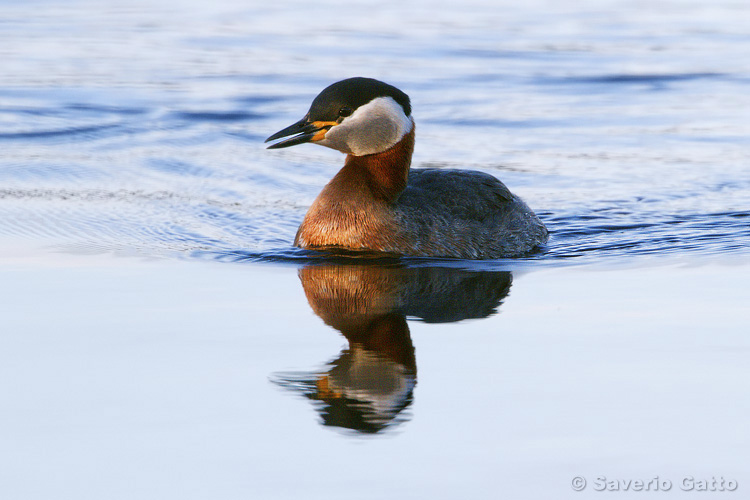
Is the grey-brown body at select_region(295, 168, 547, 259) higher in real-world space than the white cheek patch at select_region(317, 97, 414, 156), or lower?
lower

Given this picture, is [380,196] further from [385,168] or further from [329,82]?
[329,82]

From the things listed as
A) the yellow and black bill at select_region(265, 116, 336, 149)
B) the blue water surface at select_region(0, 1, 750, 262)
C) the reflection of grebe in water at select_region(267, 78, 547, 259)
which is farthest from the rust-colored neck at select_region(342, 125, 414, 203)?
the blue water surface at select_region(0, 1, 750, 262)

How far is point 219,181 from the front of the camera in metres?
12.5

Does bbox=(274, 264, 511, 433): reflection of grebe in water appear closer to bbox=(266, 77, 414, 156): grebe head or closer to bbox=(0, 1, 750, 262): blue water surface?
bbox=(266, 77, 414, 156): grebe head

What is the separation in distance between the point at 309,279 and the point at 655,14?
18.1m

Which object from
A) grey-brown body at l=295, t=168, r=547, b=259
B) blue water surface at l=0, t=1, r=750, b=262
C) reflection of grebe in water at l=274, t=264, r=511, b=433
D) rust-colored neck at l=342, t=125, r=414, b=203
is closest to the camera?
reflection of grebe in water at l=274, t=264, r=511, b=433

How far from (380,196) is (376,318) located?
220 cm

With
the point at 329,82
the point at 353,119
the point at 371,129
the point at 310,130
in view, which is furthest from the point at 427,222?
the point at 329,82

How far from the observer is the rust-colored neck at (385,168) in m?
9.23

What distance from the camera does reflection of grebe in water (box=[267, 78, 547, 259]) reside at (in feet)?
29.5

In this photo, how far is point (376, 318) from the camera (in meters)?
7.16

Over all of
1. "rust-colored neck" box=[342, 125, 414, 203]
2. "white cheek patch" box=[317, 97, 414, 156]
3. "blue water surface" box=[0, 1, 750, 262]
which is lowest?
"blue water surface" box=[0, 1, 750, 262]

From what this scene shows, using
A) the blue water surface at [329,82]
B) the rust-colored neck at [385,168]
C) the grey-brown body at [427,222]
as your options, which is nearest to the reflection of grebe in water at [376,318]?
the grey-brown body at [427,222]

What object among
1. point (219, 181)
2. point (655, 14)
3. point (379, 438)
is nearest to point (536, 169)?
point (219, 181)
